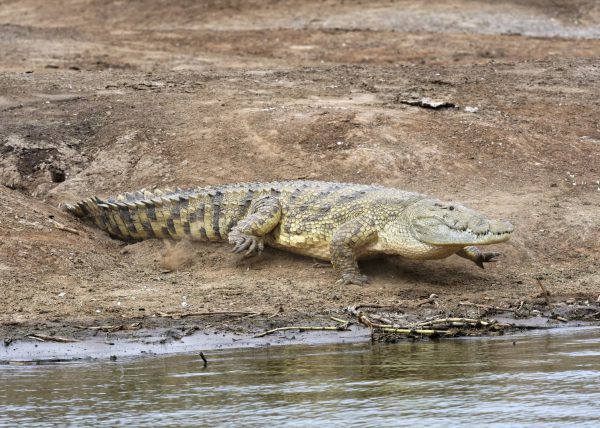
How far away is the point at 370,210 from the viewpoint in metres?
9.66

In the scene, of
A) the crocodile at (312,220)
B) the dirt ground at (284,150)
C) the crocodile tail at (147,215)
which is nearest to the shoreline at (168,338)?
the dirt ground at (284,150)

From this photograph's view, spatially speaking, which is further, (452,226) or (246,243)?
(246,243)

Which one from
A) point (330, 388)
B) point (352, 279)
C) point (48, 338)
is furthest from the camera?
point (352, 279)

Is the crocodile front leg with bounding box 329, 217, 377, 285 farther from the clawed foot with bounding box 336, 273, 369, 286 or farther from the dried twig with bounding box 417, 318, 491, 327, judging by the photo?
the dried twig with bounding box 417, 318, 491, 327

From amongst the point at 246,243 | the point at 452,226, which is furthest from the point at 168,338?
the point at 452,226

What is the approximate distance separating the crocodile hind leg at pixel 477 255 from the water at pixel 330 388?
1804 millimetres

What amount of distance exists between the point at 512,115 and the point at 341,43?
21.1ft

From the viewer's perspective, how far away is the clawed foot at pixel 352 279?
945 cm

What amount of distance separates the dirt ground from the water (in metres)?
1.08

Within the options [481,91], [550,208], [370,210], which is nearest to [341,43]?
[481,91]

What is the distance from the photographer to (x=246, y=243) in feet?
32.2

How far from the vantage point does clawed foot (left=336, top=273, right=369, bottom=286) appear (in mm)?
9453

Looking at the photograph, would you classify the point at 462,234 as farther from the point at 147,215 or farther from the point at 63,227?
the point at 63,227

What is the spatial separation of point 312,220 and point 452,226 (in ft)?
4.10
